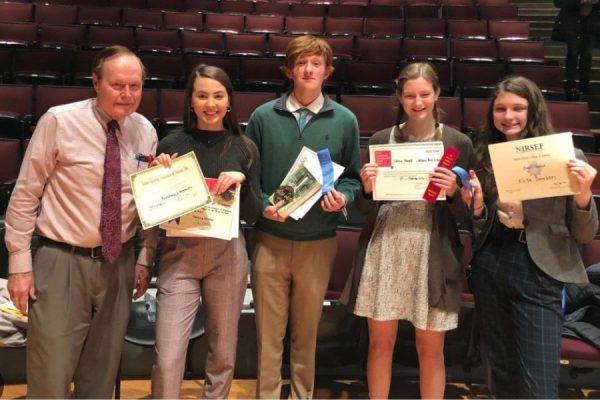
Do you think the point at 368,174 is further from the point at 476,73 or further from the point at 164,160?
the point at 476,73

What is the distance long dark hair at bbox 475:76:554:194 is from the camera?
2.03 meters

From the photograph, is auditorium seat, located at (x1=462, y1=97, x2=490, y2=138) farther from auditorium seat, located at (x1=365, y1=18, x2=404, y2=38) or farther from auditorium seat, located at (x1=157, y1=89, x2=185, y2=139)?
auditorium seat, located at (x1=365, y1=18, x2=404, y2=38)

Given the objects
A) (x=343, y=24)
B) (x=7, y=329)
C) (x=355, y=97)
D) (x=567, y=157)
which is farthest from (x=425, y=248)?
(x=343, y=24)

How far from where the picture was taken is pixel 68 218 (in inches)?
77.7

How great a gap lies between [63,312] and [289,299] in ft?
2.77

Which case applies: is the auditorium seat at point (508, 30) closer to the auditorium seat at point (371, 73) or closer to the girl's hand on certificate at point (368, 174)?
the auditorium seat at point (371, 73)

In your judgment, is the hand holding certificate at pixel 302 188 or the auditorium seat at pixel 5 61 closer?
the hand holding certificate at pixel 302 188

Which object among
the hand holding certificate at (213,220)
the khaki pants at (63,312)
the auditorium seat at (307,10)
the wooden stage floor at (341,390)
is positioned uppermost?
the auditorium seat at (307,10)

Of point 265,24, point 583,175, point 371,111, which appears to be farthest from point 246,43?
point 583,175

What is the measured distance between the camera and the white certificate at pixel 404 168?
2123 millimetres

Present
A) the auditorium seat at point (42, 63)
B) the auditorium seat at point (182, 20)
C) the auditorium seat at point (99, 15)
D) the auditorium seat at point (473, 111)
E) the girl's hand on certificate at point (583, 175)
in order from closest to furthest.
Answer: the girl's hand on certificate at point (583, 175) → the auditorium seat at point (473, 111) → the auditorium seat at point (42, 63) → the auditorium seat at point (99, 15) → the auditorium seat at point (182, 20)

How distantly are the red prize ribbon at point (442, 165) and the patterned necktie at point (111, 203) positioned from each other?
105 cm

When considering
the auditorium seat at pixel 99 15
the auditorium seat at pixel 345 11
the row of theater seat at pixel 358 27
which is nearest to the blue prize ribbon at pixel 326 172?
the row of theater seat at pixel 358 27

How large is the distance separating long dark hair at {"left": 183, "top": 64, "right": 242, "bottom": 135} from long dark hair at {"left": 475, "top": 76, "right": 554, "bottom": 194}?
88cm
